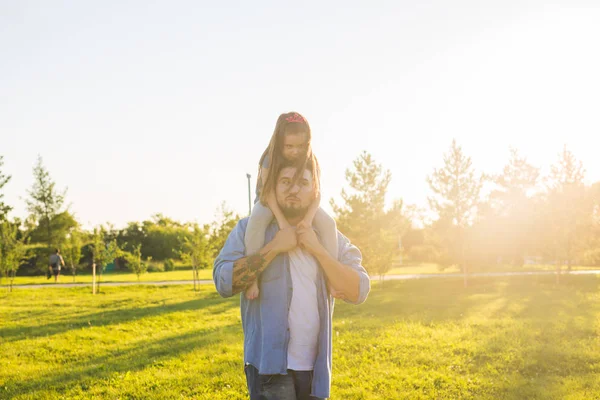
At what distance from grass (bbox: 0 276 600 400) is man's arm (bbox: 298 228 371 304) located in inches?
179

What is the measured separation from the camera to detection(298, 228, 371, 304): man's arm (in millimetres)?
2615

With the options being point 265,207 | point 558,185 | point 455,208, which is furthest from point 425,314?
point 558,185

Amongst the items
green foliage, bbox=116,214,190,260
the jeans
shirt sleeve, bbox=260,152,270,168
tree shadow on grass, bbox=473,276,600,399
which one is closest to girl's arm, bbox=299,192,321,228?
shirt sleeve, bbox=260,152,270,168

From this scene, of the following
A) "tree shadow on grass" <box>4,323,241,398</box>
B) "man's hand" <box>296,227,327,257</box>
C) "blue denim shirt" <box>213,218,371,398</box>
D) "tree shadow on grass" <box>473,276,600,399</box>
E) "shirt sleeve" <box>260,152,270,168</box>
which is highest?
"shirt sleeve" <box>260,152,270,168</box>

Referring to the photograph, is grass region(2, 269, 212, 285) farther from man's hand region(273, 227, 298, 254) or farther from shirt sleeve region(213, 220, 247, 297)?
man's hand region(273, 227, 298, 254)

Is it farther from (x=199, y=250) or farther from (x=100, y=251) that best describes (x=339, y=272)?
(x=100, y=251)

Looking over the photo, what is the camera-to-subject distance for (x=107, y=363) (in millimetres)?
8906

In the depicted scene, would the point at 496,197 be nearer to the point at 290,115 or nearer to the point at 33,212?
the point at 290,115

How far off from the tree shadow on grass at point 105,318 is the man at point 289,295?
10.9 m

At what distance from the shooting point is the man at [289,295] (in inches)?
100

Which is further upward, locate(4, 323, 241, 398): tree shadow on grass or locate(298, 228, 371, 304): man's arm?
locate(298, 228, 371, 304): man's arm

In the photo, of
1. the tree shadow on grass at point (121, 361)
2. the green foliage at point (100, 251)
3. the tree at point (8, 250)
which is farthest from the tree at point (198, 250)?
the tree shadow on grass at point (121, 361)

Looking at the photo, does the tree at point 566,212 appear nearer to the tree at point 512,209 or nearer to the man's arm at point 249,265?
the tree at point 512,209

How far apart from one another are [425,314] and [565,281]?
13784mm
